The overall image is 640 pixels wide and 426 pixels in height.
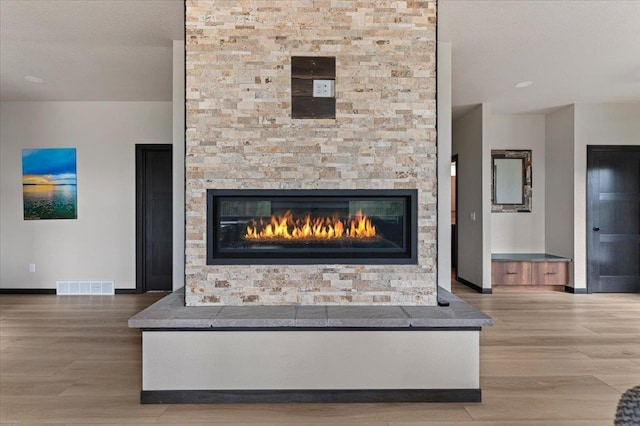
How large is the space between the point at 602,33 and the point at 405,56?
1848mm

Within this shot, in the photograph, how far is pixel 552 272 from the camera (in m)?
5.52

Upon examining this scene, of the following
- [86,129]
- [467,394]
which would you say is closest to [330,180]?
[467,394]

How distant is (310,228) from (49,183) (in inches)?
174

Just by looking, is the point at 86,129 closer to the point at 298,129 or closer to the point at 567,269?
the point at 298,129

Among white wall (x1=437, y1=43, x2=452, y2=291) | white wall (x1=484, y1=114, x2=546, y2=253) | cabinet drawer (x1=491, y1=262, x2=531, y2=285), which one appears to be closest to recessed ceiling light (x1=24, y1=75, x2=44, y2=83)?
white wall (x1=437, y1=43, x2=452, y2=291)

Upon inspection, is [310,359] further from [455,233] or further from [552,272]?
[455,233]

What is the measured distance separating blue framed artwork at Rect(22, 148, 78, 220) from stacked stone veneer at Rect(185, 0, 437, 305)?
3.66 meters

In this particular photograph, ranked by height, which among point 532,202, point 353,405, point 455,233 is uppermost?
point 532,202

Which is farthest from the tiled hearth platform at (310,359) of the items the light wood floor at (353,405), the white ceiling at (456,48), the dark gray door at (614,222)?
the dark gray door at (614,222)

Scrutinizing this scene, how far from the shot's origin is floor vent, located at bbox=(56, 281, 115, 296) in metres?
5.25

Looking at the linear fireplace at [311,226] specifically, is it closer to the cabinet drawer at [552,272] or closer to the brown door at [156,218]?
the brown door at [156,218]

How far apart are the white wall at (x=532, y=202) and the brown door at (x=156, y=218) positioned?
469cm

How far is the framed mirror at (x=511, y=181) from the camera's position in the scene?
239 inches

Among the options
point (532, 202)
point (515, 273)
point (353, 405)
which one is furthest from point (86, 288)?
point (532, 202)
